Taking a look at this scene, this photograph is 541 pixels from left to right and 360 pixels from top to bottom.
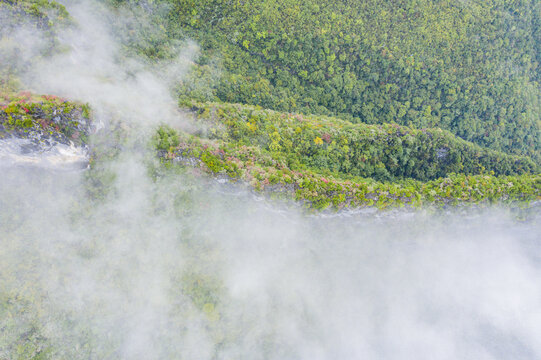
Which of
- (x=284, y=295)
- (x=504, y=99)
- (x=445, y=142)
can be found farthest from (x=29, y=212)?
(x=504, y=99)

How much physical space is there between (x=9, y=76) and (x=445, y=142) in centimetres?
5515

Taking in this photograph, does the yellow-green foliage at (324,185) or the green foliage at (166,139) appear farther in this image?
the yellow-green foliage at (324,185)

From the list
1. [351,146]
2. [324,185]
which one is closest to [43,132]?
[324,185]

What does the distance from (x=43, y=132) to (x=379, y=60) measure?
4929cm

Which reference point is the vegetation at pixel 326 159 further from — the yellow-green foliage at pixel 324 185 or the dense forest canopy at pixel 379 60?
the dense forest canopy at pixel 379 60

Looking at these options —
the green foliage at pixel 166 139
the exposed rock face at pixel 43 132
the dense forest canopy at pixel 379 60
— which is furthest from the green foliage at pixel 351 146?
the exposed rock face at pixel 43 132

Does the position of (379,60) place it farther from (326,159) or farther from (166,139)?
(166,139)

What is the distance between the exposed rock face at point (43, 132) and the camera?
80.3 ft

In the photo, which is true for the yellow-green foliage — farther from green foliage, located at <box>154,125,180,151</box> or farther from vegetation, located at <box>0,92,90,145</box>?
vegetation, located at <box>0,92,90,145</box>

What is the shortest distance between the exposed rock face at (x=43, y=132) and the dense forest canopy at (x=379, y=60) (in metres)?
18.7

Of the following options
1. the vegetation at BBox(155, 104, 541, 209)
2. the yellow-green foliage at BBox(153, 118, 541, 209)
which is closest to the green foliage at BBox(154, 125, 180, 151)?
the vegetation at BBox(155, 104, 541, 209)

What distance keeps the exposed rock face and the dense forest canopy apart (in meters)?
18.7

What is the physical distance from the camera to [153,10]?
4559 centimetres

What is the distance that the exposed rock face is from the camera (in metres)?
24.5
